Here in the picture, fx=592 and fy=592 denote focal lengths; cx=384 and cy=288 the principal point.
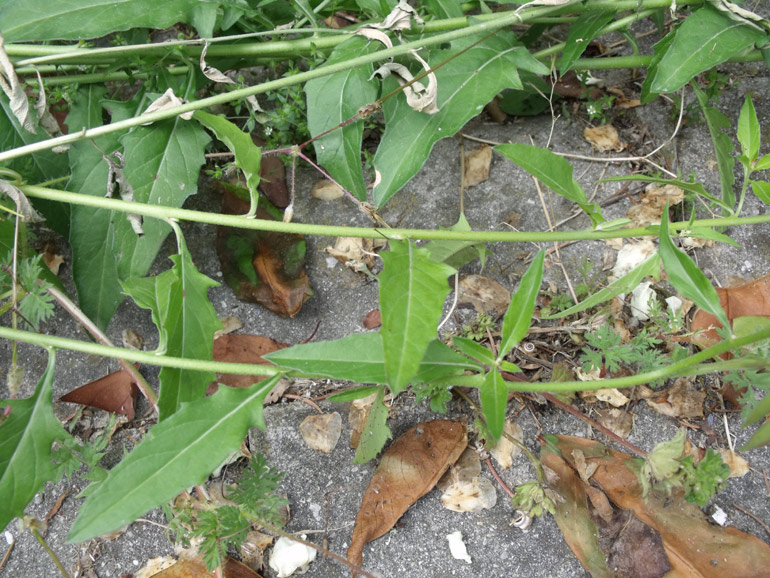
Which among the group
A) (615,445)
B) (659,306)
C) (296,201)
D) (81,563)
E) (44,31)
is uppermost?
(44,31)

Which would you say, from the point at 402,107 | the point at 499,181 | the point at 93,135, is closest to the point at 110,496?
the point at 93,135

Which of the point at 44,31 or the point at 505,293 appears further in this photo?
the point at 505,293

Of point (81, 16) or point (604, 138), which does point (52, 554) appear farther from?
point (604, 138)

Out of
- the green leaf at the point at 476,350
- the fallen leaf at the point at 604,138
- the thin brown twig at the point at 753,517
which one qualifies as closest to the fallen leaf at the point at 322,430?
the green leaf at the point at 476,350

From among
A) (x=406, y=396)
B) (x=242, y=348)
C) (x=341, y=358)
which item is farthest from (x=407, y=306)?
(x=242, y=348)

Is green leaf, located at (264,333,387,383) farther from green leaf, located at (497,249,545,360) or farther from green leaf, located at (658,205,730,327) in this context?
green leaf, located at (658,205,730,327)

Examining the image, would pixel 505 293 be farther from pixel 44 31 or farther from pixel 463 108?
pixel 44 31

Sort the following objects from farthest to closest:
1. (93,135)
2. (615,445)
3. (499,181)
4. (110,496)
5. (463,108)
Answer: (499,181) → (615,445) → (463,108) → (93,135) → (110,496)

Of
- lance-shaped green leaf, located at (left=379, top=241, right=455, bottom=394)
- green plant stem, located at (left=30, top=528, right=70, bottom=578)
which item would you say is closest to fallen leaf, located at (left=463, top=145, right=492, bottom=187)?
lance-shaped green leaf, located at (left=379, top=241, right=455, bottom=394)
